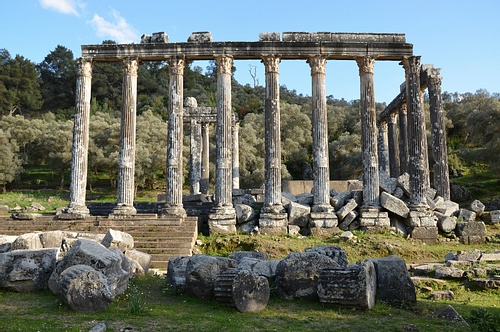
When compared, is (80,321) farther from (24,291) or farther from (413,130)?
(413,130)

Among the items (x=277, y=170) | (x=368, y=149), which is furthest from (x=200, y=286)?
(x=368, y=149)

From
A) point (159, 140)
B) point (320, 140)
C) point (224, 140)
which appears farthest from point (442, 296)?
point (159, 140)

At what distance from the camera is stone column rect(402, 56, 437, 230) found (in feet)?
65.1

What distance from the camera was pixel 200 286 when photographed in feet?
29.1

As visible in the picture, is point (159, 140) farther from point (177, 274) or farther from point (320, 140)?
point (177, 274)

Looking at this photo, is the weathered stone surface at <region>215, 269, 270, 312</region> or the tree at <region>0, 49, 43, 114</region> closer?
the weathered stone surface at <region>215, 269, 270, 312</region>

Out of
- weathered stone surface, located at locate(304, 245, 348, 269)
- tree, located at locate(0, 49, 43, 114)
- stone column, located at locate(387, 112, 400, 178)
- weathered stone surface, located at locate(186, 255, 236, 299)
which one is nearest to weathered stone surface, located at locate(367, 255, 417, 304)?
weathered stone surface, located at locate(304, 245, 348, 269)

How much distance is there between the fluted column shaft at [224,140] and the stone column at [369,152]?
699cm

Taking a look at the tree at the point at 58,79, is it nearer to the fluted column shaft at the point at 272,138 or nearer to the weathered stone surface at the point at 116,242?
the fluted column shaft at the point at 272,138

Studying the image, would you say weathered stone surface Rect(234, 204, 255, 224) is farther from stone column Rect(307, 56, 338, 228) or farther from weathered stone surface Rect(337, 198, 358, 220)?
weathered stone surface Rect(337, 198, 358, 220)

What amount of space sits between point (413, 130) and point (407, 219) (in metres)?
4.70

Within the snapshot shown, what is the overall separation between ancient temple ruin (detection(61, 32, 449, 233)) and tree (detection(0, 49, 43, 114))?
44725 millimetres

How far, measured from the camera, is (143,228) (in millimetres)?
18016

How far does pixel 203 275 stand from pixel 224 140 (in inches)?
493
